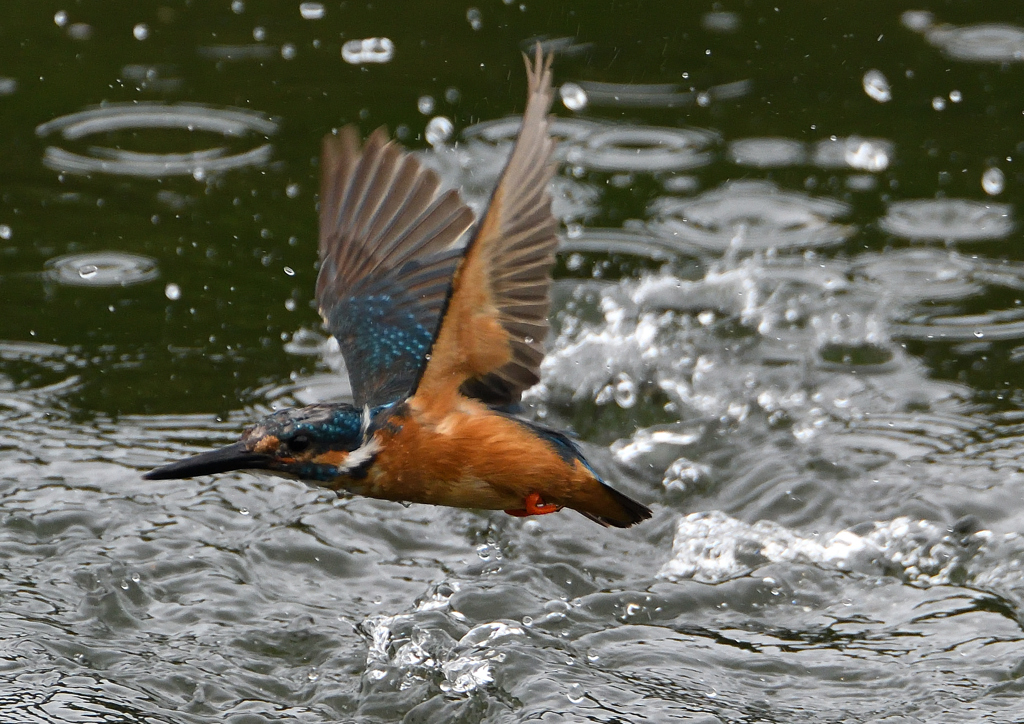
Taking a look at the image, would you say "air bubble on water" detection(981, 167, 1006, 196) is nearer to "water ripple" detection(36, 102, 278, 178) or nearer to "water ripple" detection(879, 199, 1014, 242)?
"water ripple" detection(879, 199, 1014, 242)

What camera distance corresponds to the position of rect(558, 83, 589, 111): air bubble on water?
7586mm

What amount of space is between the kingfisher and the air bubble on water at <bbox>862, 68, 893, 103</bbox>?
12.7 ft

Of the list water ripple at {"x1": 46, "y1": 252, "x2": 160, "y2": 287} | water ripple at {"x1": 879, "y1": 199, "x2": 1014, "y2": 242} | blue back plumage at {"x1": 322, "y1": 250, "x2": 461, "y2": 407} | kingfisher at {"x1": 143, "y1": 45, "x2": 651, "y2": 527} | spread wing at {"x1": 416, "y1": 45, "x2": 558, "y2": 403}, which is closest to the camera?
spread wing at {"x1": 416, "y1": 45, "x2": 558, "y2": 403}

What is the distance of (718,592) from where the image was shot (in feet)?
14.9

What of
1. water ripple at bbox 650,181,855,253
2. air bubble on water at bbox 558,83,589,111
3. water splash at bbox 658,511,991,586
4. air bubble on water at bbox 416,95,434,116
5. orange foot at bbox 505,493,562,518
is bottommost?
water splash at bbox 658,511,991,586

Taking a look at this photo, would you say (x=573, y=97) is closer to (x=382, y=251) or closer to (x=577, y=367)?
(x=577, y=367)

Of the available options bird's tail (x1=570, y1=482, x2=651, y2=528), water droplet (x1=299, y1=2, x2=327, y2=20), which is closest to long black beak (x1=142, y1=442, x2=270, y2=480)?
bird's tail (x1=570, y1=482, x2=651, y2=528)

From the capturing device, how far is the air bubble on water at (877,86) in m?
7.57

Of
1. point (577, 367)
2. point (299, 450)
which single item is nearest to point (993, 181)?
point (577, 367)

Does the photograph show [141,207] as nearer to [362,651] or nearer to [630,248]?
[630,248]

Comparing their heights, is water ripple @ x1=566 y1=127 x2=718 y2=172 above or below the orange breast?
above

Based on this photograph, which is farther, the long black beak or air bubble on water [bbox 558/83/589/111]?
air bubble on water [bbox 558/83/589/111]

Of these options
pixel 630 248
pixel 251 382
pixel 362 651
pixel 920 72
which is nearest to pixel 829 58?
pixel 920 72

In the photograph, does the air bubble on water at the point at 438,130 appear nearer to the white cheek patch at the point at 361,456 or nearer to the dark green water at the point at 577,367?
the dark green water at the point at 577,367
